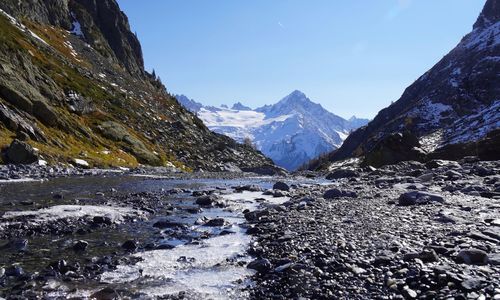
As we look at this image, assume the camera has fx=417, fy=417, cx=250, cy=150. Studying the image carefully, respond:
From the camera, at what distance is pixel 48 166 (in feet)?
162

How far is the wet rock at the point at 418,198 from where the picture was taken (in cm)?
2389

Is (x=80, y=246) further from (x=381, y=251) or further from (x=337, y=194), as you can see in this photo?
(x=337, y=194)

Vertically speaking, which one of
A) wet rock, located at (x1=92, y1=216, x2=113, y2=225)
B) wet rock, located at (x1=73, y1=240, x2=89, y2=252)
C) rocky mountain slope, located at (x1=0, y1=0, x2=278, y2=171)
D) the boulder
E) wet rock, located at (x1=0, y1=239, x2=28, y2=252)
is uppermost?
rocky mountain slope, located at (x1=0, y1=0, x2=278, y2=171)

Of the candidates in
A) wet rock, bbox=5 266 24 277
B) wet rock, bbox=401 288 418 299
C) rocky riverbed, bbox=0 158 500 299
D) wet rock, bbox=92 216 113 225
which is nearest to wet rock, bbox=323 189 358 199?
rocky riverbed, bbox=0 158 500 299

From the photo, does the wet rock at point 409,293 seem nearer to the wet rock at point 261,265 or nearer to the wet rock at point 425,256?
the wet rock at point 425,256

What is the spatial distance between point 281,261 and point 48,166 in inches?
1721

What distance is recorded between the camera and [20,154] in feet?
A: 156

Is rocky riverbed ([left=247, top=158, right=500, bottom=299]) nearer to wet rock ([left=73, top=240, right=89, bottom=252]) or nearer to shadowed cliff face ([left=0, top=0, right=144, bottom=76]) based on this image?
wet rock ([left=73, top=240, right=89, bottom=252])

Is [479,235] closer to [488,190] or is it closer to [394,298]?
[394,298]

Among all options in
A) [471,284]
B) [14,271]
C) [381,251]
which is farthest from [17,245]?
[471,284]

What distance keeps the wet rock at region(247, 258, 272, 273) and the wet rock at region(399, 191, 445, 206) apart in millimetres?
13613

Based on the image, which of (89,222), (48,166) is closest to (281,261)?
(89,222)

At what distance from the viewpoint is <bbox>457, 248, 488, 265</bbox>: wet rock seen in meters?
11.8

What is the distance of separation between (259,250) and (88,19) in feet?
622
